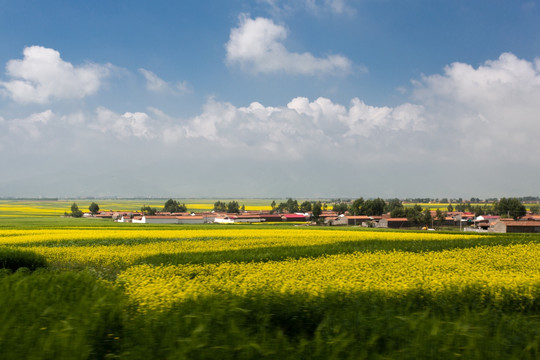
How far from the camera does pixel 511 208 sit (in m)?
98.0

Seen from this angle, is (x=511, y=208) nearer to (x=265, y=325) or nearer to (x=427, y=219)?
(x=427, y=219)

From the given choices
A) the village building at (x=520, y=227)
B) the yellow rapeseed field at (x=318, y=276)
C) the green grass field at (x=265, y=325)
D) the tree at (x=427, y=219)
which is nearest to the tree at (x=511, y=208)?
the tree at (x=427, y=219)

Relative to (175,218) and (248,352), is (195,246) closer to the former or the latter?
(248,352)

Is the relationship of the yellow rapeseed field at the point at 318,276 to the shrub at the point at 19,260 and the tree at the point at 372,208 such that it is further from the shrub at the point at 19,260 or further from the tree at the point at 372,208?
the tree at the point at 372,208

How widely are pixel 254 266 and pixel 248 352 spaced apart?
9.20 metres

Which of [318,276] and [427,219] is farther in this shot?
[427,219]

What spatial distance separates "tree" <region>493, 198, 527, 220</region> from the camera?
94875mm

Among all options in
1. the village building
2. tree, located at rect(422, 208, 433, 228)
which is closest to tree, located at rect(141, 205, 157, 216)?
tree, located at rect(422, 208, 433, 228)

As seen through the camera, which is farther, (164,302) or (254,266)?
(254,266)

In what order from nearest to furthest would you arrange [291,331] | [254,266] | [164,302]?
[291,331], [164,302], [254,266]

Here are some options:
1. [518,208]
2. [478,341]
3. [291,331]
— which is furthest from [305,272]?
[518,208]

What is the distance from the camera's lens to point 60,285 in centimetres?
731

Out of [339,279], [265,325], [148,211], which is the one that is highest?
[265,325]

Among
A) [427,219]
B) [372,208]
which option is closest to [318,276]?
[427,219]
